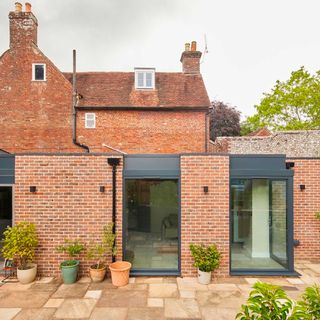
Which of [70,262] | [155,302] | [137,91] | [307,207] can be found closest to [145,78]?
[137,91]

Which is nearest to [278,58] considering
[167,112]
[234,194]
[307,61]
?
[307,61]

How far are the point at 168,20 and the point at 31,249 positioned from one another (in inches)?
410

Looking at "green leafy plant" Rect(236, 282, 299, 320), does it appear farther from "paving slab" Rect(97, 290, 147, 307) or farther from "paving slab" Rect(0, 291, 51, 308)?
"paving slab" Rect(0, 291, 51, 308)

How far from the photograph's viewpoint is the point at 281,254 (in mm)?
6246

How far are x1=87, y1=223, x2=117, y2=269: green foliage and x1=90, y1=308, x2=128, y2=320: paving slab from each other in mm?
1396

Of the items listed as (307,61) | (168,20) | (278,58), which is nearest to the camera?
(168,20)

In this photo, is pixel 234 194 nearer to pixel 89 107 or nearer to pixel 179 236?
pixel 179 236

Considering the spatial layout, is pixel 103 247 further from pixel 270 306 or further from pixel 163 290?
pixel 270 306

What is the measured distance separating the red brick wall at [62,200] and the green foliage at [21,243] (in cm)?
27

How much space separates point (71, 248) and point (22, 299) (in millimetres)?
1316

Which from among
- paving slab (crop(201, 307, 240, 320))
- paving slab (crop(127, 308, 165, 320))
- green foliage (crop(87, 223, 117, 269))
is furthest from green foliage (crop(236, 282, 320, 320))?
green foliage (crop(87, 223, 117, 269))

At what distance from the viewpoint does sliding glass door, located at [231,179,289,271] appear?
6.20 m

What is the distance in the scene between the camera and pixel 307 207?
287 inches

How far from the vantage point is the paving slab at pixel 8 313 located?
4.24m
